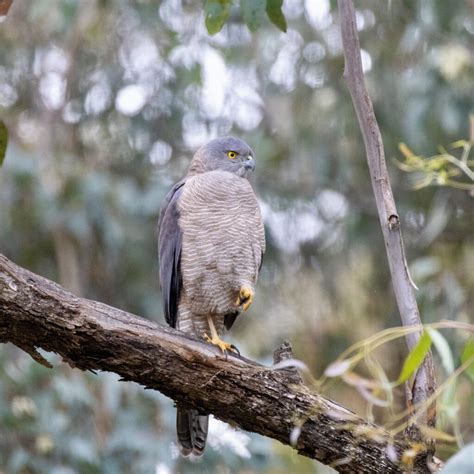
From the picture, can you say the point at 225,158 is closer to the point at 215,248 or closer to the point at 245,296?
the point at 215,248

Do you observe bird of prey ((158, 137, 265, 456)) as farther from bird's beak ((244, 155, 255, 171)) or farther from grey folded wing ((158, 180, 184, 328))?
bird's beak ((244, 155, 255, 171))

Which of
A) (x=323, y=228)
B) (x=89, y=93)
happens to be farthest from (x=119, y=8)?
(x=323, y=228)

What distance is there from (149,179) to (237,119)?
1.01m

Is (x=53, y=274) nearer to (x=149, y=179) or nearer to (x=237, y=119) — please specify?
Result: (x=149, y=179)

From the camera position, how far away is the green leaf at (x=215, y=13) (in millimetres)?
3260

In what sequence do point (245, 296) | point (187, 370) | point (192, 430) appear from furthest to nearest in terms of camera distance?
point (245, 296) < point (192, 430) < point (187, 370)

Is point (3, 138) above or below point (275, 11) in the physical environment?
below

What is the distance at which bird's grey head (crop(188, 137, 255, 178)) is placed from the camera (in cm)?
498

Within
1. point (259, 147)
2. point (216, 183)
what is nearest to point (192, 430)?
point (216, 183)

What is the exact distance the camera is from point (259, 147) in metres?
8.02

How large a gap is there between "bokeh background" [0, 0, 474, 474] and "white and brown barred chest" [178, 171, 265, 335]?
300cm

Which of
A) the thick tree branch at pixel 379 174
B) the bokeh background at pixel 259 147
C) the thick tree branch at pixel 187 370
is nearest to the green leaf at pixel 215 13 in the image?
the thick tree branch at pixel 379 174

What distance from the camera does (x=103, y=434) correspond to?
21.4 ft

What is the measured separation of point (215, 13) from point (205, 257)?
4.76 ft
